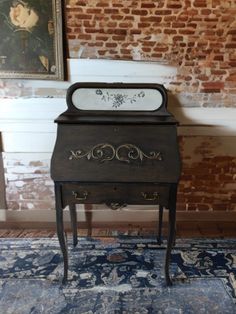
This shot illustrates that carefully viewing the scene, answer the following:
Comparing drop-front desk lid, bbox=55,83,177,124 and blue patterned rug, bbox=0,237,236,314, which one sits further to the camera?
drop-front desk lid, bbox=55,83,177,124

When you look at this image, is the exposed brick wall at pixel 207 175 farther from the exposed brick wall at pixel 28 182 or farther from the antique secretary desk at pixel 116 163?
the exposed brick wall at pixel 28 182

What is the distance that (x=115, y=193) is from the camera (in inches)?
66.7

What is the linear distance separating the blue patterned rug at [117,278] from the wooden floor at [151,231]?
95 mm

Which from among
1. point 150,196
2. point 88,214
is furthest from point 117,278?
point 88,214

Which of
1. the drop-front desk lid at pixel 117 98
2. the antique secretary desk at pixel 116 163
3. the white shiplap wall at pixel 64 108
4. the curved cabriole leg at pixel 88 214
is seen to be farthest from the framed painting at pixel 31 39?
the curved cabriole leg at pixel 88 214

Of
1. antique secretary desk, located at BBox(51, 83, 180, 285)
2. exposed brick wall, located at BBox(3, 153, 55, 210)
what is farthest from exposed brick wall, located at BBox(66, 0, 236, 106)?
exposed brick wall, located at BBox(3, 153, 55, 210)

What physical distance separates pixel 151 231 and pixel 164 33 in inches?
65.9

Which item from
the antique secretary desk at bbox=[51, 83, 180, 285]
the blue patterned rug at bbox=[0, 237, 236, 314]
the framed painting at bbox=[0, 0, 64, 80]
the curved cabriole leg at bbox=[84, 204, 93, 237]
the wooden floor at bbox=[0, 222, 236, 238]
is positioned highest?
the framed painting at bbox=[0, 0, 64, 80]

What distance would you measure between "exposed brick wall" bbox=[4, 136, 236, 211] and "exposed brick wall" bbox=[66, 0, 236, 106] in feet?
1.92

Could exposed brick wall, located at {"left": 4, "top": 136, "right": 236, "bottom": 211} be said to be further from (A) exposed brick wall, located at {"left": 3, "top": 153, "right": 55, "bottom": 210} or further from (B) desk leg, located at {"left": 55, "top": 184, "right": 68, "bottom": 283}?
(B) desk leg, located at {"left": 55, "top": 184, "right": 68, "bottom": 283}

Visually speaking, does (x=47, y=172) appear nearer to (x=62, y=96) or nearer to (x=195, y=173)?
(x=62, y=96)

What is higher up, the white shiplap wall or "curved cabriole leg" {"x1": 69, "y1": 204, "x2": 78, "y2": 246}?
the white shiplap wall

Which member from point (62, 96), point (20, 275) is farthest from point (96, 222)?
point (62, 96)

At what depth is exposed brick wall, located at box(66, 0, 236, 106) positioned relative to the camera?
2139mm
